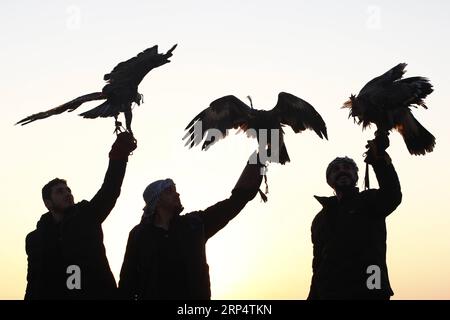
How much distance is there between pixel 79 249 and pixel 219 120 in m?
2.93

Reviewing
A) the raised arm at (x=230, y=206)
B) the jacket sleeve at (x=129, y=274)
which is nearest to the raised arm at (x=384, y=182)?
the raised arm at (x=230, y=206)

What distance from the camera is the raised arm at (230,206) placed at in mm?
6039

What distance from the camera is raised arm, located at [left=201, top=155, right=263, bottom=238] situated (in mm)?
6039

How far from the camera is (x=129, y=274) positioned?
19.3 ft

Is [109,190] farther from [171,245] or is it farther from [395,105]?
[395,105]

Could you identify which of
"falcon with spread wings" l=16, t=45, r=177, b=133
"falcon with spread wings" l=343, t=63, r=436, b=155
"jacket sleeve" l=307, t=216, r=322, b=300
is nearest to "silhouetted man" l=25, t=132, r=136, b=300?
"falcon with spread wings" l=16, t=45, r=177, b=133

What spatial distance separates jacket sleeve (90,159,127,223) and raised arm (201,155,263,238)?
832 mm

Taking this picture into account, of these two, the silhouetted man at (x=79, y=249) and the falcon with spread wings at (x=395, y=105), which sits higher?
the falcon with spread wings at (x=395, y=105)

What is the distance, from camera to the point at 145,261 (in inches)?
230

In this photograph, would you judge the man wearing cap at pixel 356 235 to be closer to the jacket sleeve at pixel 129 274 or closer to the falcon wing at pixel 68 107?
the jacket sleeve at pixel 129 274

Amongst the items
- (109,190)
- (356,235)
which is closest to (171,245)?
(109,190)
